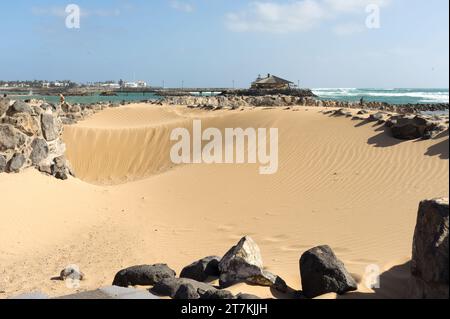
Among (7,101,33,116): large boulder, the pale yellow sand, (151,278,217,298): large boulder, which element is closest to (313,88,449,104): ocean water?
the pale yellow sand

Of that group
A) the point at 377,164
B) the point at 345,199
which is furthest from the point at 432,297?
the point at 377,164

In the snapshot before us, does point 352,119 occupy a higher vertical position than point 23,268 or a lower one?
higher

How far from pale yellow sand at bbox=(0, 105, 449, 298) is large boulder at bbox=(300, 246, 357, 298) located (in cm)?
35

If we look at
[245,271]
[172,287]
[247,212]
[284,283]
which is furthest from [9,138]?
[284,283]

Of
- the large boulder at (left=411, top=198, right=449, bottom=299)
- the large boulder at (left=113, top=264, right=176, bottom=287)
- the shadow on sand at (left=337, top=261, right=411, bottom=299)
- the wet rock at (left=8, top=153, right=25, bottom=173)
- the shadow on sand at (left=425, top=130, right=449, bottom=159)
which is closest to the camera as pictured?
the large boulder at (left=411, top=198, right=449, bottom=299)

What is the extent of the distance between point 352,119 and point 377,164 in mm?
3879

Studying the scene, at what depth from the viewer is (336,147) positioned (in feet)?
42.7

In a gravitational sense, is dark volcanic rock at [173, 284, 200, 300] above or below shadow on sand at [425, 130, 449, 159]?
below

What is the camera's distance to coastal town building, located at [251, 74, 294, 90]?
5078 cm

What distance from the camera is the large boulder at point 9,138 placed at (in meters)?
8.34

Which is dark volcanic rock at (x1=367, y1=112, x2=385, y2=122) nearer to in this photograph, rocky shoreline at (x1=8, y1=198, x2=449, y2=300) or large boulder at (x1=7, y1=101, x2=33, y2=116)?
rocky shoreline at (x1=8, y1=198, x2=449, y2=300)

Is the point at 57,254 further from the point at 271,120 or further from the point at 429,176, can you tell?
the point at 271,120

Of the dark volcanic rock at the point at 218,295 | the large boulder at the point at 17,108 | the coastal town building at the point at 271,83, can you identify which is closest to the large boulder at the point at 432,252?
the dark volcanic rock at the point at 218,295

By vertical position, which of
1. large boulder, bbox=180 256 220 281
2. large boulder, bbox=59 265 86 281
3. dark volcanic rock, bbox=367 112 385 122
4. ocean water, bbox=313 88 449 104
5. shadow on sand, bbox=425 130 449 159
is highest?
ocean water, bbox=313 88 449 104
